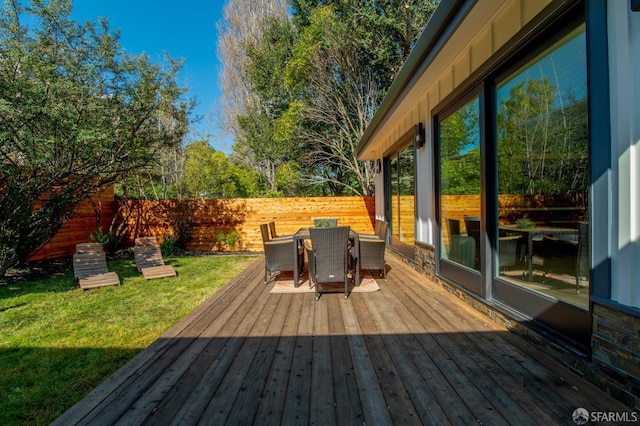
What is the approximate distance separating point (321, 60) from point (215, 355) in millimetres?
11793

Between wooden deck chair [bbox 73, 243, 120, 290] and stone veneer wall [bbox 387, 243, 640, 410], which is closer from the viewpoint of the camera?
stone veneer wall [bbox 387, 243, 640, 410]

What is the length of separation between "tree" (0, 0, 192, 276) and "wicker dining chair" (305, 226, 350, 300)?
4392 mm

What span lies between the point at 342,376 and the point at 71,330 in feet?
10.2

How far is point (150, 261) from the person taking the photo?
656 centimetres

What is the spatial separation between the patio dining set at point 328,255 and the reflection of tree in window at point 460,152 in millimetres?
1311

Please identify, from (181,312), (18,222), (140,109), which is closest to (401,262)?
(181,312)

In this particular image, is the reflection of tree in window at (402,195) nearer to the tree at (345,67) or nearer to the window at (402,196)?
the window at (402,196)

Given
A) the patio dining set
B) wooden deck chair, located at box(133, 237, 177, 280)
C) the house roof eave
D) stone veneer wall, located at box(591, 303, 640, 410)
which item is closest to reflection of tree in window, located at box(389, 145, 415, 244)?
the patio dining set

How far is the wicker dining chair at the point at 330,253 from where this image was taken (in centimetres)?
382

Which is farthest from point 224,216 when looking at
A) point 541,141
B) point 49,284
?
point 541,141

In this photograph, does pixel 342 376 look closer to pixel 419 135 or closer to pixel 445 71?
pixel 445 71

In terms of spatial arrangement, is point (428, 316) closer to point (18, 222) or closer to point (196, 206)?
point (18, 222)

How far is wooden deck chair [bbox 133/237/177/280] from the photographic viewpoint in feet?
19.1

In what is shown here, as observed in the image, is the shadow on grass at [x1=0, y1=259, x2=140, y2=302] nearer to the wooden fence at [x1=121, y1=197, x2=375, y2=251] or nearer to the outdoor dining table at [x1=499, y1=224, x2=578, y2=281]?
the wooden fence at [x1=121, y1=197, x2=375, y2=251]
